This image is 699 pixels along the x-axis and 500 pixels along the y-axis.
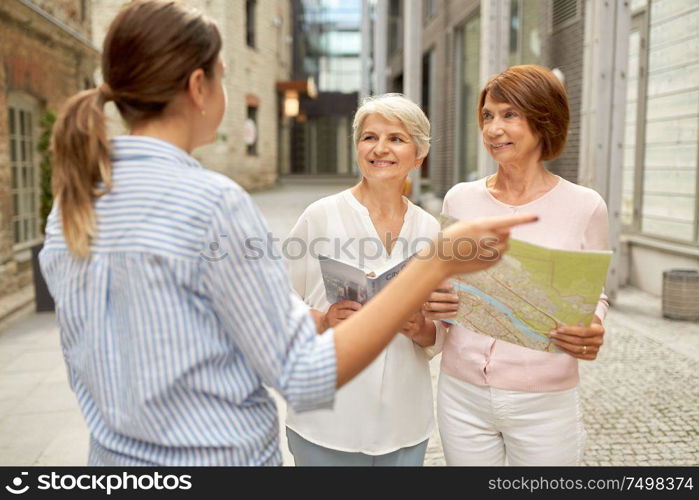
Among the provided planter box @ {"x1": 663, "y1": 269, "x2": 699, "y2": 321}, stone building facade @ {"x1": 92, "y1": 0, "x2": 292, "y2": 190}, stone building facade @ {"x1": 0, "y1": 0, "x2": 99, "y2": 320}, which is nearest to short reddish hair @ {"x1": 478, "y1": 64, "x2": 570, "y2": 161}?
planter box @ {"x1": 663, "y1": 269, "x2": 699, "y2": 321}

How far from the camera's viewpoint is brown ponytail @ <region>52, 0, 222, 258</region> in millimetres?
1065

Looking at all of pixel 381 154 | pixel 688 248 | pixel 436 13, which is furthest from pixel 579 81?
pixel 436 13

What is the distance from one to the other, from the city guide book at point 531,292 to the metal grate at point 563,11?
7504mm

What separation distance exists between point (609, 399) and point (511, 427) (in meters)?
2.52

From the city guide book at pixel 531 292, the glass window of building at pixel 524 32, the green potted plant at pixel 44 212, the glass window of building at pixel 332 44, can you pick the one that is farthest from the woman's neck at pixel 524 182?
the glass window of building at pixel 332 44

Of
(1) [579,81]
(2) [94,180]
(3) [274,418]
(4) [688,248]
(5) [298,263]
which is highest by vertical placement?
(1) [579,81]

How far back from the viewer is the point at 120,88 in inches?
43.6

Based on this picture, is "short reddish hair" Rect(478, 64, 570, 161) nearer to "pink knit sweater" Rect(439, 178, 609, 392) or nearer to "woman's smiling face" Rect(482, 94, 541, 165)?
"woman's smiling face" Rect(482, 94, 541, 165)

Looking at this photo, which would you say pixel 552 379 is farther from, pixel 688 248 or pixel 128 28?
pixel 688 248

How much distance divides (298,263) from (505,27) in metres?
7.92

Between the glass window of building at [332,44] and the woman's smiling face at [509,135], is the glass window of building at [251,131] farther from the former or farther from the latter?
the woman's smiling face at [509,135]

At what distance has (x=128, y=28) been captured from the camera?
1085 mm

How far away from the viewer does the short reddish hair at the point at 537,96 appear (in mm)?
1939
